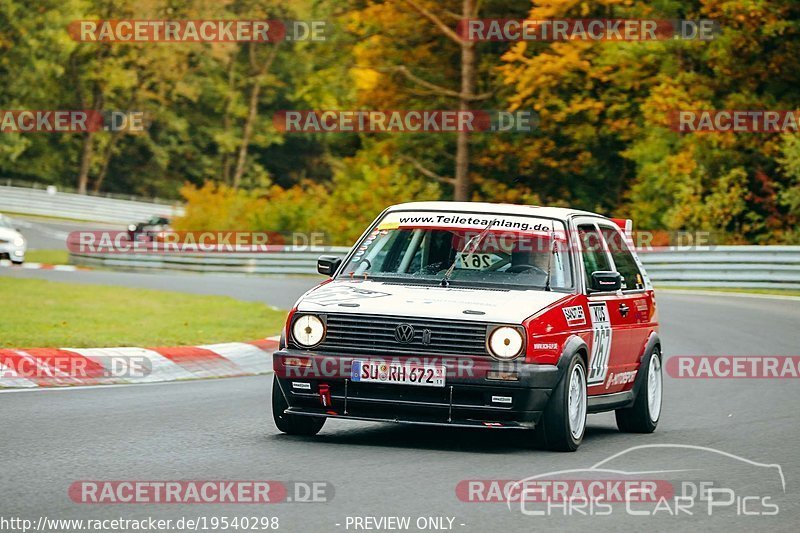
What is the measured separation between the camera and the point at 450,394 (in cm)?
934

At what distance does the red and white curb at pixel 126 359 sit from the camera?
13.8 metres

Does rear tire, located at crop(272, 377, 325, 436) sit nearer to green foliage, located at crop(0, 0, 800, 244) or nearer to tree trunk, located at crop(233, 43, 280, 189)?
green foliage, located at crop(0, 0, 800, 244)

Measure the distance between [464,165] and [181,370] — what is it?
46.1 feet

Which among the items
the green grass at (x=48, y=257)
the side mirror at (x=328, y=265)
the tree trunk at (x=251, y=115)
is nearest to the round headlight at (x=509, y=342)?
the side mirror at (x=328, y=265)

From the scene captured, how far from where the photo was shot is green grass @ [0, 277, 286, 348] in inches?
654

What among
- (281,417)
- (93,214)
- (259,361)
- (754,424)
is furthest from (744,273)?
(93,214)

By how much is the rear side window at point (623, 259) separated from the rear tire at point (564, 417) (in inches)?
70.0

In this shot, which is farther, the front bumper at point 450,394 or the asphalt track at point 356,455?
the front bumper at point 450,394

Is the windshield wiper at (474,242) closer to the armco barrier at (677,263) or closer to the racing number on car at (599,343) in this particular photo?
the racing number on car at (599,343)

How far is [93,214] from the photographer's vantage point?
70.3 meters

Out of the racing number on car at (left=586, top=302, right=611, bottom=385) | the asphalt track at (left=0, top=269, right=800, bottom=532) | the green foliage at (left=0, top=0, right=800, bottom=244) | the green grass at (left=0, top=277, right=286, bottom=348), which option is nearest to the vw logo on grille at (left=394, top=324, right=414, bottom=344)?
the asphalt track at (left=0, top=269, right=800, bottom=532)

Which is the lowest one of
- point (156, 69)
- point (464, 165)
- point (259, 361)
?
point (259, 361)

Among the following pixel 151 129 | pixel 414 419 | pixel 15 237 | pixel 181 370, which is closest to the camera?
pixel 414 419

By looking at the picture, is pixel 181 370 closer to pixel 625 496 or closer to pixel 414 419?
pixel 414 419
